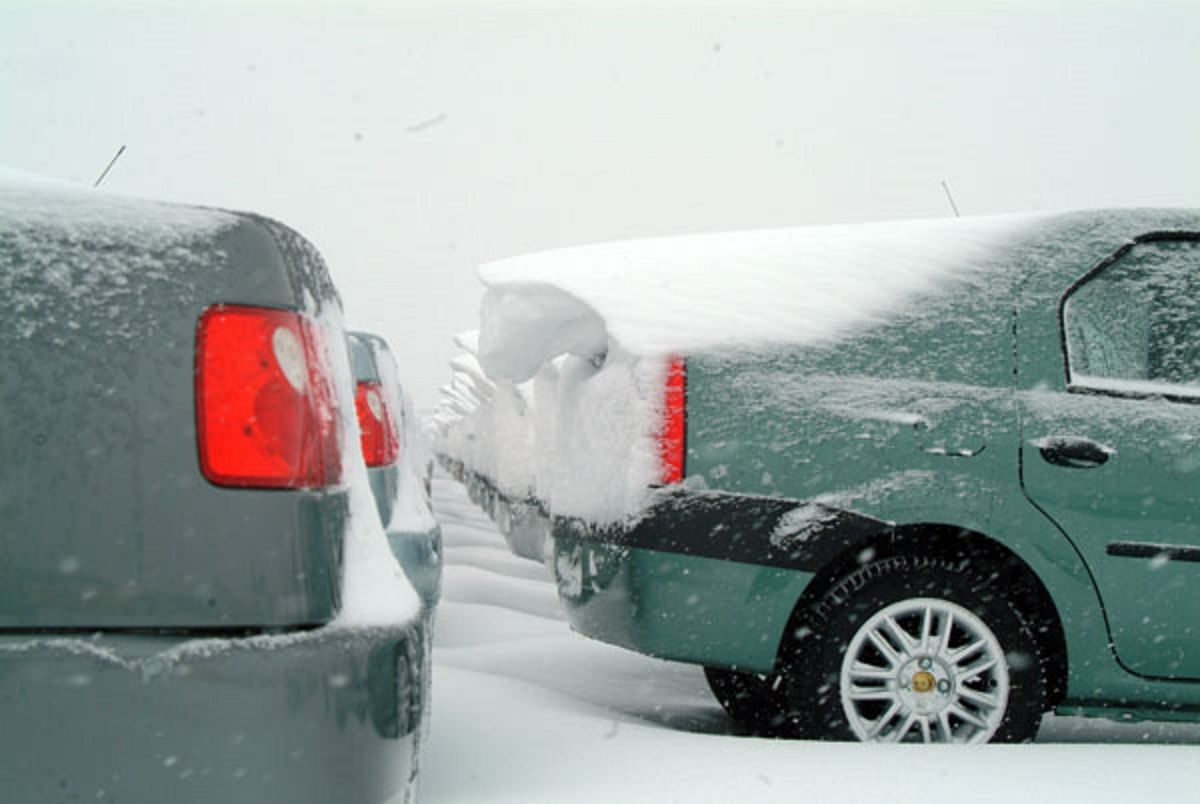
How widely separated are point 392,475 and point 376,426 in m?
0.18

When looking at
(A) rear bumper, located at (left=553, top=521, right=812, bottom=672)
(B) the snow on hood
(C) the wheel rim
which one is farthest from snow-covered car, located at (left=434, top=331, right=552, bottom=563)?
(C) the wheel rim

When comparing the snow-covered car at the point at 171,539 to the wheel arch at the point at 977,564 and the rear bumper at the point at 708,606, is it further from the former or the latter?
the wheel arch at the point at 977,564

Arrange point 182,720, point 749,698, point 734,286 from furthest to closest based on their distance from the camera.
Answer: point 749,698
point 734,286
point 182,720

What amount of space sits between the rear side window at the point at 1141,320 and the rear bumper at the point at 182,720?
2682mm

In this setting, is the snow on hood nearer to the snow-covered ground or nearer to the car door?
the car door

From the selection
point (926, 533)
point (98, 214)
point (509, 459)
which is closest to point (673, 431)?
point (926, 533)

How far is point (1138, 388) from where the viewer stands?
369cm

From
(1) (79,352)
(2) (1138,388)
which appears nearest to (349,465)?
(1) (79,352)

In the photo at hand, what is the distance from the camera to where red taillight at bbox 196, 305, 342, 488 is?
167 centimetres

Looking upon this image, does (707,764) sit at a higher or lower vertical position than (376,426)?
lower

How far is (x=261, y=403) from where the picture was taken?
171 centimetres

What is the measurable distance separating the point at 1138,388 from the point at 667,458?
1433mm

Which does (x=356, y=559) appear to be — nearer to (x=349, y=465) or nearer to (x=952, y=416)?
(x=349, y=465)

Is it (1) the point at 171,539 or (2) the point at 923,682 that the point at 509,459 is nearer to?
(2) the point at 923,682
